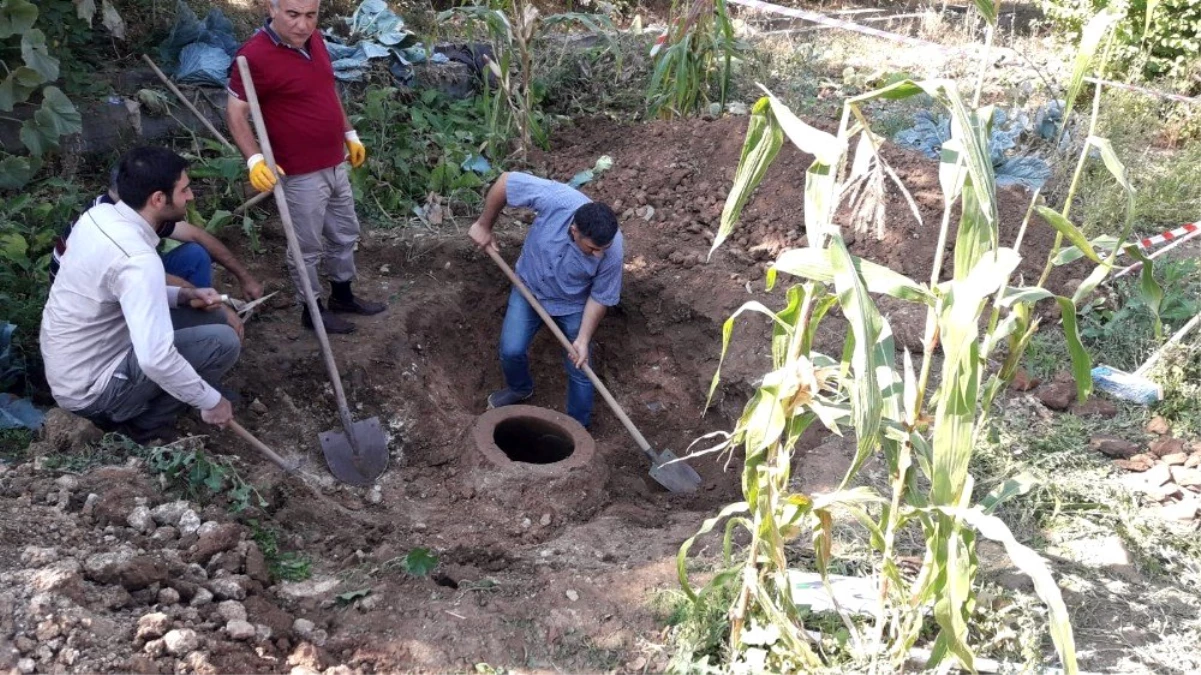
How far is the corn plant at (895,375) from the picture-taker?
72.3 inches

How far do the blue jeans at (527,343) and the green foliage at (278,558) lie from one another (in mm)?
1702

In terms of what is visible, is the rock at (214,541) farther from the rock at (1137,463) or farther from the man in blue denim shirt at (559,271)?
the rock at (1137,463)

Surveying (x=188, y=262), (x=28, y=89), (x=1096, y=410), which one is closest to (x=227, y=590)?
(x=188, y=262)

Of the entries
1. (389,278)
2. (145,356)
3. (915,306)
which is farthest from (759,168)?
(389,278)

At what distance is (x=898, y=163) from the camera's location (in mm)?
5547

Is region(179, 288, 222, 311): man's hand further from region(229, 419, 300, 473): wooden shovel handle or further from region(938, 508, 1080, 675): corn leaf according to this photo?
region(938, 508, 1080, 675): corn leaf

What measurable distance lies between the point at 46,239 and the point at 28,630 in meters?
2.37

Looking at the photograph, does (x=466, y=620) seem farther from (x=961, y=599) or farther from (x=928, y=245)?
(x=928, y=245)

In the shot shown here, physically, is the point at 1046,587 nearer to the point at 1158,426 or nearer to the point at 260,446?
the point at 1158,426

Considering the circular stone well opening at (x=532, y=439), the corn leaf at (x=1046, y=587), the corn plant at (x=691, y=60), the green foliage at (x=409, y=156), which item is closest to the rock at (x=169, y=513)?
the circular stone well opening at (x=532, y=439)

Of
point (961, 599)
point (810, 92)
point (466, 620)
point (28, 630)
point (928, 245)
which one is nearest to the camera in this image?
point (961, 599)

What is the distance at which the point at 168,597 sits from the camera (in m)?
2.61

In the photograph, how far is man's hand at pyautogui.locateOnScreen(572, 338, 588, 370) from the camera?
431 cm

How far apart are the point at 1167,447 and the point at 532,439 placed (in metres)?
2.81
